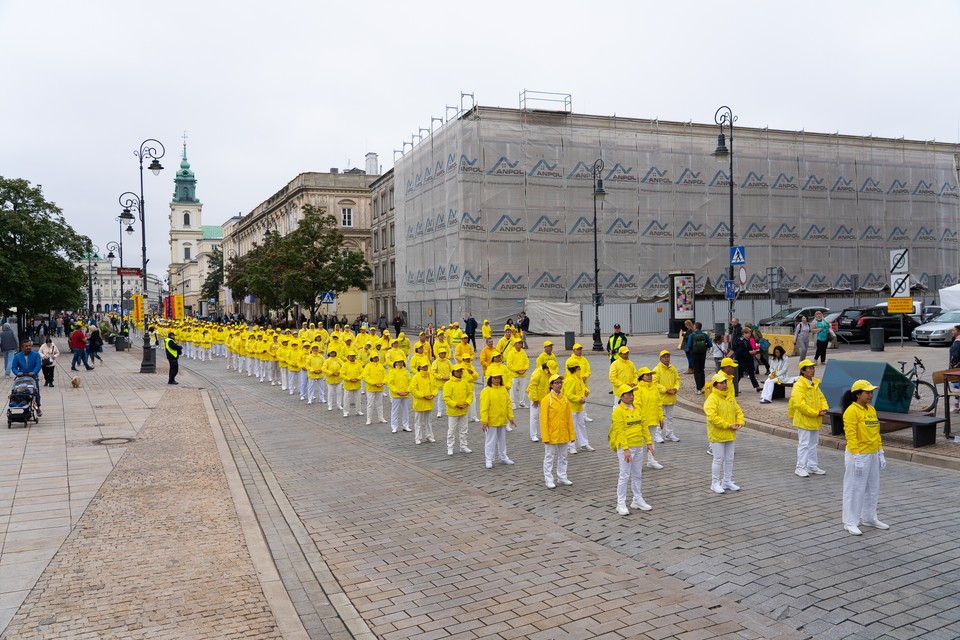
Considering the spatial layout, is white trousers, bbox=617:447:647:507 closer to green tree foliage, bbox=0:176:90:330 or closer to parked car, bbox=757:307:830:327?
parked car, bbox=757:307:830:327

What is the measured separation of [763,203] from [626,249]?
9.09 meters

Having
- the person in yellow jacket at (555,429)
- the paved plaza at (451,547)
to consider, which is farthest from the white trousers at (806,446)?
the person in yellow jacket at (555,429)

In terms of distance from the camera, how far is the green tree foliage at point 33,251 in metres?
41.4

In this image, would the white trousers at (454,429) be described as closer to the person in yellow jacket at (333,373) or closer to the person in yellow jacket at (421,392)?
the person in yellow jacket at (421,392)

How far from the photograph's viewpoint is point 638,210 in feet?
133

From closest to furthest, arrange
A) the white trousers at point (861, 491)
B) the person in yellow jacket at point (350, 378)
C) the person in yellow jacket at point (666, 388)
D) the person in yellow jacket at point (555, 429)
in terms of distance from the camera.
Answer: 1. the white trousers at point (861, 491)
2. the person in yellow jacket at point (555, 429)
3. the person in yellow jacket at point (666, 388)
4. the person in yellow jacket at point (350, 378)

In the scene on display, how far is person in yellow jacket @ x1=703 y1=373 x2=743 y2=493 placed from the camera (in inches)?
353

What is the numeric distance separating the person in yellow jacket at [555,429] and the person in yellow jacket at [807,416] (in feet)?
9.71

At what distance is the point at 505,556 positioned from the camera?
6.94 metres

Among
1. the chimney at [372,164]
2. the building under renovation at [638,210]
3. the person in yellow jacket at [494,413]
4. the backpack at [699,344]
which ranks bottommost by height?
the person in yellow jacket at [494,413]

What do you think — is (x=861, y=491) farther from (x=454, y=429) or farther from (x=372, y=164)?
(x=372, y=164)

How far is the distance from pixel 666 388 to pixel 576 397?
1.55 meters

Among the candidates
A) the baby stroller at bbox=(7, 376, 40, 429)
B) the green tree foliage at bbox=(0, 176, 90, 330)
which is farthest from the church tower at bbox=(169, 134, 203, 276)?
the baby stroller at bbox=(7, 376, 40, 429)

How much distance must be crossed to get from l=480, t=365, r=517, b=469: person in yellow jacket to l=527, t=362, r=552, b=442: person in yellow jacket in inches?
48.0
